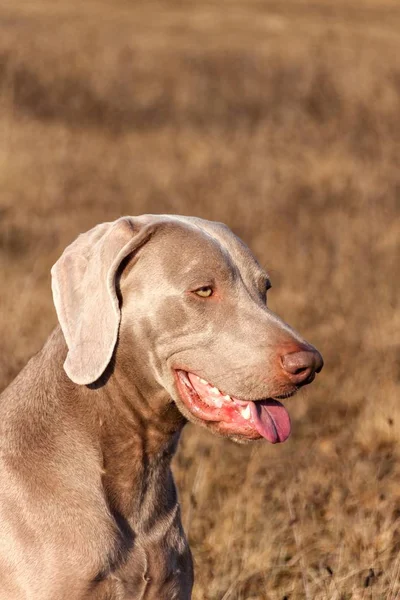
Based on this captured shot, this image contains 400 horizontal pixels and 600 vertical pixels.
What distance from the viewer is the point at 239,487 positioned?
5715mm

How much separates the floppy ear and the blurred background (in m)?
1.58

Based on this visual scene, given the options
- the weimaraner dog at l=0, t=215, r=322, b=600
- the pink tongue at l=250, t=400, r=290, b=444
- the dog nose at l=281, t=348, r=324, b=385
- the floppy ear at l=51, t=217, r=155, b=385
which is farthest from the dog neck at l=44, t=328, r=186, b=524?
the dog nose at l=281, t=348, r=324, b=385

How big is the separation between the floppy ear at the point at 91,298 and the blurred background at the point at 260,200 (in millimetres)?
1577

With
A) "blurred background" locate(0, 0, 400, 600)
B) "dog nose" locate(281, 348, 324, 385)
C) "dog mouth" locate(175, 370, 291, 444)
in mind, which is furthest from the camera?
"blurred background" locate(0, 0, 400, 600)

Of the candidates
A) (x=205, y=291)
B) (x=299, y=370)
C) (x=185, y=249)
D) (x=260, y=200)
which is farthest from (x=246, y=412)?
(x=260, y=200)

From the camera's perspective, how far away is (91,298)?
3.51 meters

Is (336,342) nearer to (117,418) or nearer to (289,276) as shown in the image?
(289,276)

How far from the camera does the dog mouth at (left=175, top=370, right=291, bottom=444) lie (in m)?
3.59

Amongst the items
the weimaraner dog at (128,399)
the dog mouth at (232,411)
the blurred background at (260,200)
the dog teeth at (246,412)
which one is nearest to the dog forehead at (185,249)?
the weimaraner dog at (128,399)

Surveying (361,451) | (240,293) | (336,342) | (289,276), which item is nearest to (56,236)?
(289,276)

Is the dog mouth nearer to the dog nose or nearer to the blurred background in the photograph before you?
the dog nose

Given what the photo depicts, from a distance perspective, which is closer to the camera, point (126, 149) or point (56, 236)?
point (56, 236)

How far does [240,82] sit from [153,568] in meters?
14.9

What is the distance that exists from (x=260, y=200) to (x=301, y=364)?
879cm
